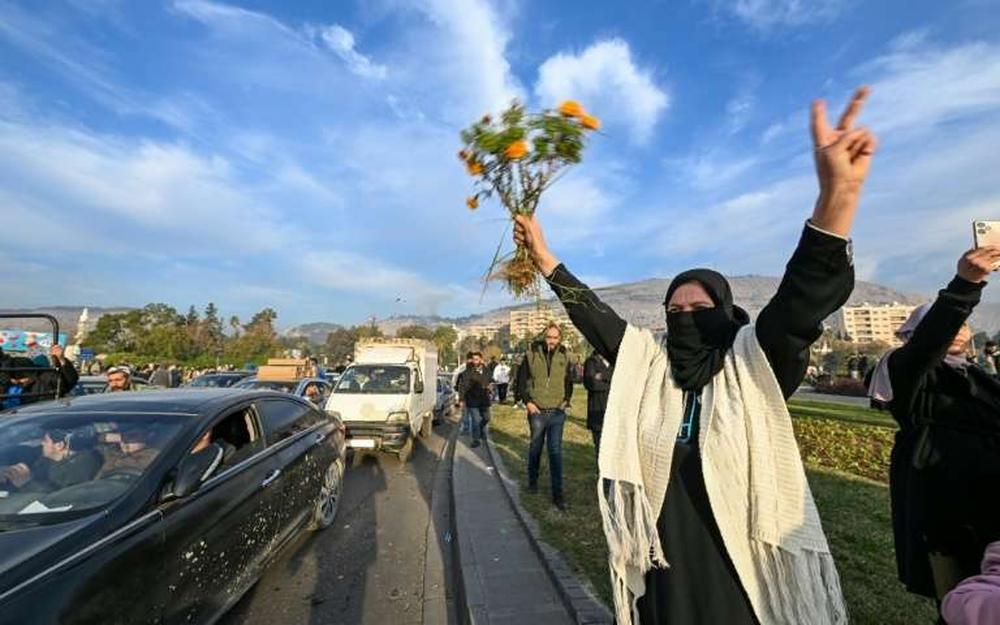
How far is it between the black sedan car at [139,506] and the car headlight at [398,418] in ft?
16.3

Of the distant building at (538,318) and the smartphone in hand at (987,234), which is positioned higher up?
the smartphone in hand at (987,234)

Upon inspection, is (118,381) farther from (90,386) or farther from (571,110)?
(571,110)

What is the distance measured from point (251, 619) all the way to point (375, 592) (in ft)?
3.15

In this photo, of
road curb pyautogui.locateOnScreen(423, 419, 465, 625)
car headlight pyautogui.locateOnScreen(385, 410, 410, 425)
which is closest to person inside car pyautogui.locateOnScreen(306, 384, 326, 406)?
car headlight pyautogui.locateOnScreen(385, 410, 410, 425)

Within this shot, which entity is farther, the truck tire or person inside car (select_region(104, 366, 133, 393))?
the truck tire

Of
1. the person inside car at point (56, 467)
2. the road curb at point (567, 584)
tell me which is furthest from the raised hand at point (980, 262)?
the person inside car at point (56, 467)

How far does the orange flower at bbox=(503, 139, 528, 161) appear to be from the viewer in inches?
92.4

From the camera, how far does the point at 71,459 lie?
3.26 meters

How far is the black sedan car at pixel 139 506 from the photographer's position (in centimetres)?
240

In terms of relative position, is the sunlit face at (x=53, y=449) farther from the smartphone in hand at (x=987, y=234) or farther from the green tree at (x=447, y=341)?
the green tree at (x=447, y=341)

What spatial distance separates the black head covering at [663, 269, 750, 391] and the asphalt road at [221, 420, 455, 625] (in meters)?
3.25

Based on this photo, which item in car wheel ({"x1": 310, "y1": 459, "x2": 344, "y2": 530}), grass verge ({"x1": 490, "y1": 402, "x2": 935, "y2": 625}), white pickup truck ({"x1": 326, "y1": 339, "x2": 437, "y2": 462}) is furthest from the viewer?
white pickup truck ({"x1": 326, "y1": 339, "x2": 437, "y2": 462})

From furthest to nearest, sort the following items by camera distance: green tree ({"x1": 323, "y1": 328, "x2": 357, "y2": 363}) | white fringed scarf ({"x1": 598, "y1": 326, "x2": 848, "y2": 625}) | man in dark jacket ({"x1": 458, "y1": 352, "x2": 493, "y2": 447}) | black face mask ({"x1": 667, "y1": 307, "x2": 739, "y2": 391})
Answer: green tree ({"x1": 323, "y1": 328, "x2": 357, "y2": 363}) → man in dark jacket ({"x1": 458, "y1": 352, "x2": 493, "y2": 447}) → black face mask ({"x1": 667, "y1": 307, "x2": 739, "y2": 391}) → white fringed scarf ({"x1": 598, "y1": 326, "x2": 848, "y2": 625})

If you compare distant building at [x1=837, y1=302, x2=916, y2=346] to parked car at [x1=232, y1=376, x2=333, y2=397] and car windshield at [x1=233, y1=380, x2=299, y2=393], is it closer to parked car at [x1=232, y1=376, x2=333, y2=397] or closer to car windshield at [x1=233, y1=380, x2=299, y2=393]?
parked car at [x1=232, y1=376, x2=333, y2=397]
